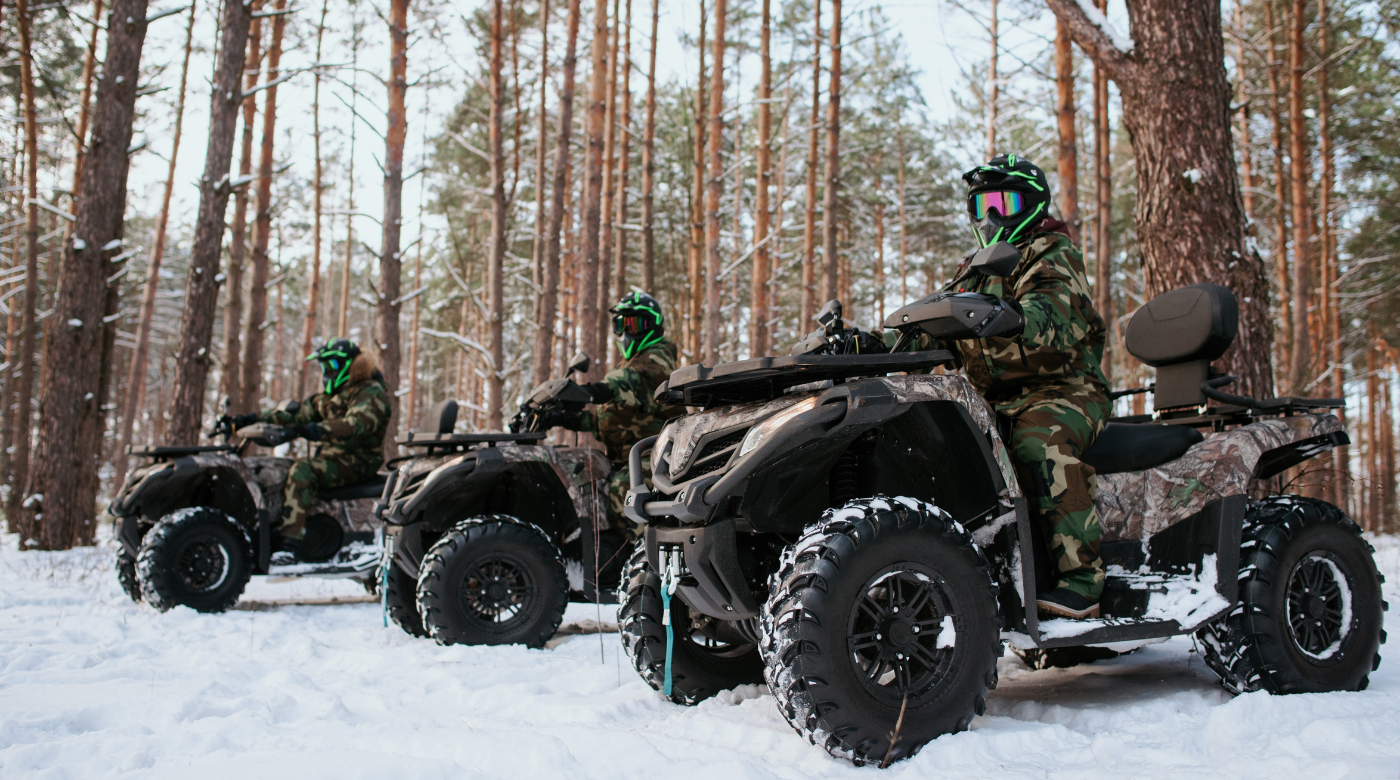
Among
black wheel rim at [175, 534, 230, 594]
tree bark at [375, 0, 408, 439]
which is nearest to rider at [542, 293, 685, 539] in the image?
black wheel rim at [175, 534, 230, 594]

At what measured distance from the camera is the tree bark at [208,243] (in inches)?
456

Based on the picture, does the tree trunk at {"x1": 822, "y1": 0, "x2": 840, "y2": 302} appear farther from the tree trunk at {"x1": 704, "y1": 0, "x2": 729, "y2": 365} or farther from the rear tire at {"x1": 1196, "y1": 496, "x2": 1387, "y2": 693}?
the rear tire at {"x1": 1196, "y1": 496, "x2": 1387, "y2": 693}

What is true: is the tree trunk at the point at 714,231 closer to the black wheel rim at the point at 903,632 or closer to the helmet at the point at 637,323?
the helmet at the point at 637,323

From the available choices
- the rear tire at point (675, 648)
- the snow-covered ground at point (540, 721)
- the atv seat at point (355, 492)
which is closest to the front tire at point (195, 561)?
the atv seat at point (355, 492)

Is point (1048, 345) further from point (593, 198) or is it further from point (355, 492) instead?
point (593, 198)

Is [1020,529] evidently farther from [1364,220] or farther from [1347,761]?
[1364,220]

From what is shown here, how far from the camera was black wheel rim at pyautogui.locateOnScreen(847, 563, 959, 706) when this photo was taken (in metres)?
2.80

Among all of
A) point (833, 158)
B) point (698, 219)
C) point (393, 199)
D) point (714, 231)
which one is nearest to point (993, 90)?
point (833, 158)

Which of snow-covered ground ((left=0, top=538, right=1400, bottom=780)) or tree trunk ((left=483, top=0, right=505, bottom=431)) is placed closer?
snow-covered ground ((left=0, top=538, right=1400, bottom=780))

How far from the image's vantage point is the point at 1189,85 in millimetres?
6746

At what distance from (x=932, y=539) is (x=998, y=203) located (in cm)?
164

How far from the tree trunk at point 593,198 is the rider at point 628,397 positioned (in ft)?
22.2

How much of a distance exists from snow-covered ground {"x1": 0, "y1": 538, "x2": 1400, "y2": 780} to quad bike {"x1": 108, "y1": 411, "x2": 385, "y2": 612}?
1.70 meters

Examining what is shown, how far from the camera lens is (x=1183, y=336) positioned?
3951 millimetres
